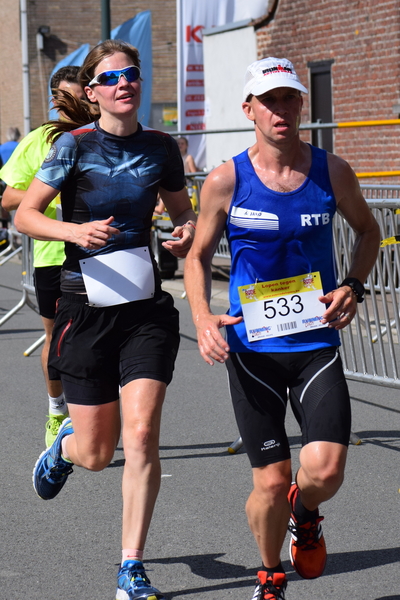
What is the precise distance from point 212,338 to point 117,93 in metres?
1.29

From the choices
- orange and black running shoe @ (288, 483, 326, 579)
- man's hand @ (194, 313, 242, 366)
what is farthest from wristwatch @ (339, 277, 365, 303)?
orange and black running shoe @ (288, 483, 326, 579)

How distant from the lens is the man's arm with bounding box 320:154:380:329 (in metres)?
3.72

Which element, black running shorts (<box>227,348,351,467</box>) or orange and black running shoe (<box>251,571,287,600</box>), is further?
black running shorts (<box>227,348,351,467</box>)

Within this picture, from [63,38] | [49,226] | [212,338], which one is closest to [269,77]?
[212,338]

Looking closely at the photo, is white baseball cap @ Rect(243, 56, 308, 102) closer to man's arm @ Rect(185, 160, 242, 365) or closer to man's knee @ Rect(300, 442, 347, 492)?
man's arm @ Rect(185, 160, 242, 365)

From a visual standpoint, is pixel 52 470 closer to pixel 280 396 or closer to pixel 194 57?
pixel 280 396

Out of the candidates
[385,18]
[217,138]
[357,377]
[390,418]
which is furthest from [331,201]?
[217,138]

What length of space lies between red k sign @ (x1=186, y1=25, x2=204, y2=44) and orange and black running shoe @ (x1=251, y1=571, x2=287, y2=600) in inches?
606

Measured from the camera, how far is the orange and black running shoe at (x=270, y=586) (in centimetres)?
358

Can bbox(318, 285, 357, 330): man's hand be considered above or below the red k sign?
below

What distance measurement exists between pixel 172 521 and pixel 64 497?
27.6 inches

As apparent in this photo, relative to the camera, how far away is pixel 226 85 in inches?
687

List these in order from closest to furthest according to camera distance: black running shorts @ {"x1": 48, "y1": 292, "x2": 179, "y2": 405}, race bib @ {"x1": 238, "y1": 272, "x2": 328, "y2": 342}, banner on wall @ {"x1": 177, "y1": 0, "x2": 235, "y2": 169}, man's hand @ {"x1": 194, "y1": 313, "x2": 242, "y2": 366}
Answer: man's hand @ {"x1": 194, "y1": 313, "x2": 242, "y2": 366}
race bib @ {"x1": 238, "y1": 272, "x2": 328, "y2": 342}
black running shorts @ {"x1": 48, "y1": 292, "x2": 179, "y2": 405}
banner on wall @ {"x1": 177, "y1": 0, "x2": 235, "y2": 169}

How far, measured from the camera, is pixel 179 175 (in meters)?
4.46
